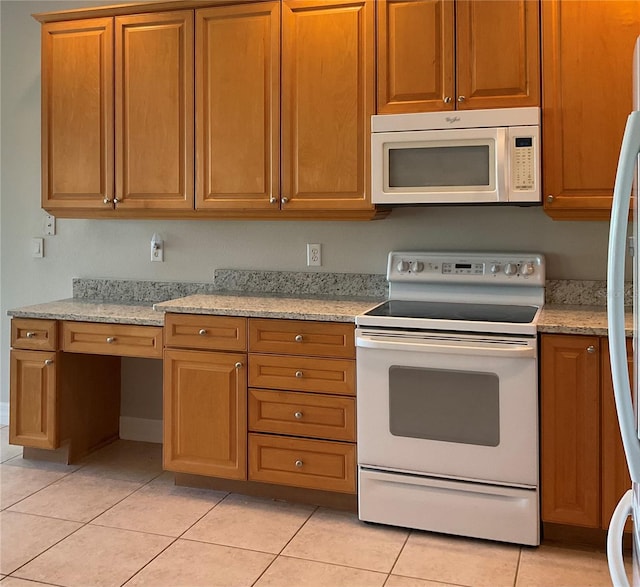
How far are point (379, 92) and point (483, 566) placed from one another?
6.31ft

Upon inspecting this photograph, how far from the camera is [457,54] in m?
2.92

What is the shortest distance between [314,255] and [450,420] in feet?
3.87

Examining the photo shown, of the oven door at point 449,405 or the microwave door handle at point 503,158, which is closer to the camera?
the oven door at point 449,405

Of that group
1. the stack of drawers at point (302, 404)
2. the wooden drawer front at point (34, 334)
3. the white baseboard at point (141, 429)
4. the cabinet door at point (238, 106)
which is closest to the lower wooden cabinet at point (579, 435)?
the stack of drawers at point (302, 404)

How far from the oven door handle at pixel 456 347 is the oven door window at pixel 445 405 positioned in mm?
83

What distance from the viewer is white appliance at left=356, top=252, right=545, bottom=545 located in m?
2.61

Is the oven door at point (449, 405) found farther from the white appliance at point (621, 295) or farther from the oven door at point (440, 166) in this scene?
the white appliance at point (621, 295)

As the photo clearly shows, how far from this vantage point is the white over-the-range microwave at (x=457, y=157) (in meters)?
2.82

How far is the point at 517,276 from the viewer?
3.07m

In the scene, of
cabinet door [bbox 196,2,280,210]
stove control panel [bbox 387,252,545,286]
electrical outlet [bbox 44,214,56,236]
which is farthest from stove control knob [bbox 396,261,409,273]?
electrical outlet [bbox 44,214,56,236]

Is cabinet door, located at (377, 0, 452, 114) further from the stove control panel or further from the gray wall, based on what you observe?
the stove control panel

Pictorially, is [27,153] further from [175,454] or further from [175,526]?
[175,526]

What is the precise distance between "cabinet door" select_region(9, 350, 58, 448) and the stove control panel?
170 cm

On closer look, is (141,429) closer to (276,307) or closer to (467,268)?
(276,307)
